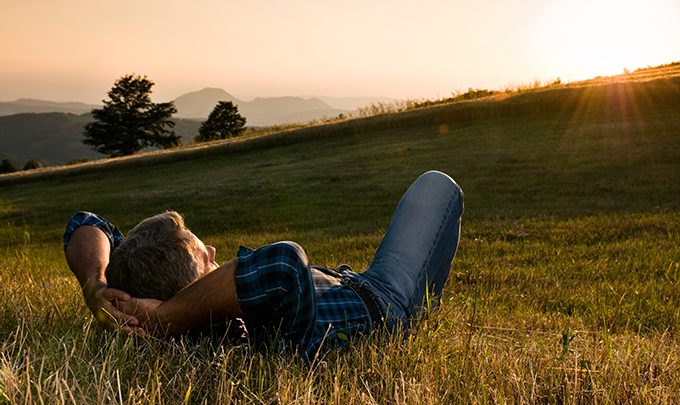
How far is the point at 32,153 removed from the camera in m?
183

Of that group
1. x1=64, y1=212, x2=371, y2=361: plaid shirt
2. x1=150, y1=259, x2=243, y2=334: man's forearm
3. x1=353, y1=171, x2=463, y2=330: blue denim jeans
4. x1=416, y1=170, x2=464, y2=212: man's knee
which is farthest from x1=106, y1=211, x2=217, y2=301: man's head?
x1=416, y1=170, x2=464, y2=212: man's knee

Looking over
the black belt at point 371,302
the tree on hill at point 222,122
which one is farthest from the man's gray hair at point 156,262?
the tree on hill at point 222,122

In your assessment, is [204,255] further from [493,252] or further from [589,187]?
[589,187]

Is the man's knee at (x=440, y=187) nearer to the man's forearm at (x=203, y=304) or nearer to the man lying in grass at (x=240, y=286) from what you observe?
the man lying in grass at (x=240, y=286)

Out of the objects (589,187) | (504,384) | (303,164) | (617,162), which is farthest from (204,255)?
(303,164)

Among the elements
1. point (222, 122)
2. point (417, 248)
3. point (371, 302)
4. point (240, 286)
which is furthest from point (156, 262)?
point (222, 122)

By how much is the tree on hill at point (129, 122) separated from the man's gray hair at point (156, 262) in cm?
6273

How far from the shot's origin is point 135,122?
63.6 m

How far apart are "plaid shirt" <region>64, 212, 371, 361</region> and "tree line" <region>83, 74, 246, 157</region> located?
5951 centimetres

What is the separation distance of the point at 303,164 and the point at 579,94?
345 inches

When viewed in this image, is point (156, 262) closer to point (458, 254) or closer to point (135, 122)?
point (458, 254)

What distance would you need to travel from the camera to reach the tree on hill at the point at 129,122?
62.7 m

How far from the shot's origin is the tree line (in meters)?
61.4

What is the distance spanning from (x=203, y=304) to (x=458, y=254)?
17.8 feet
